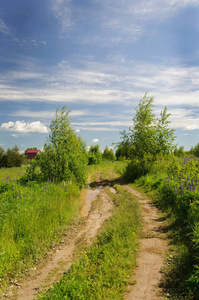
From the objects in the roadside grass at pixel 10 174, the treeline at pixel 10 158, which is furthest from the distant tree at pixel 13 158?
the roadside grass at pixel 10 174

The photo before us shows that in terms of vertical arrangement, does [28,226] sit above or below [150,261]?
above

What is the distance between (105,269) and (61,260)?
1860mm

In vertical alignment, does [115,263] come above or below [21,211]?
below

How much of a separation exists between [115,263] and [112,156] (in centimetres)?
7178

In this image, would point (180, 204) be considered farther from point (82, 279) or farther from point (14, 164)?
point (14, 164)

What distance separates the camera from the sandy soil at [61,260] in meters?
4.76

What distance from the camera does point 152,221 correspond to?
8.34 metres

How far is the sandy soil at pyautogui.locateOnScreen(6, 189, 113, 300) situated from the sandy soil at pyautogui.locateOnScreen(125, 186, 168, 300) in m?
1.94

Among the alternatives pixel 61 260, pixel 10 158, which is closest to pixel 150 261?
pixel 61 260

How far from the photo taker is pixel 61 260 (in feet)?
19.9

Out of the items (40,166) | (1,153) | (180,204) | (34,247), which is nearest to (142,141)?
(40,166)

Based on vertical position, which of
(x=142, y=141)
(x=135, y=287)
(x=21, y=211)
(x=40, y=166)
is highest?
(x=142, y=141)

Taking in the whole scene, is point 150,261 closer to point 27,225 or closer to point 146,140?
point 27,225

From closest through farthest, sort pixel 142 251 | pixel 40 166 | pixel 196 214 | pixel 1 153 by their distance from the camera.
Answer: pixel 142 251 < pixel 196 214 < pixel 40 166 < pixel 1 153
